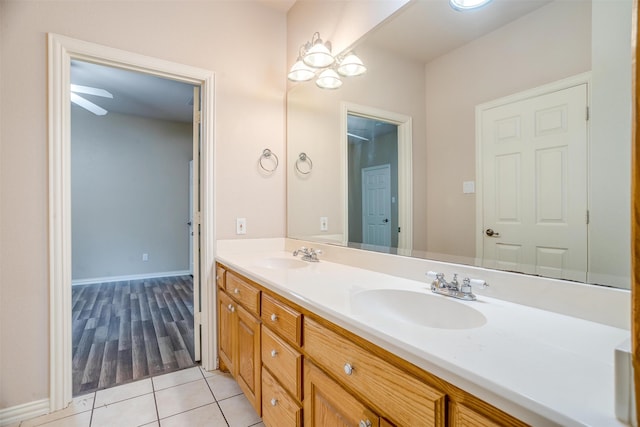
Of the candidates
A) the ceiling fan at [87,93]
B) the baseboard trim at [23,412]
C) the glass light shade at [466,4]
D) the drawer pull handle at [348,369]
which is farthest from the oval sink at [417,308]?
the ceiling fan at [87,93]

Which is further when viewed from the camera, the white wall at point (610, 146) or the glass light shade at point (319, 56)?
the glass light shade at point (319, 56)

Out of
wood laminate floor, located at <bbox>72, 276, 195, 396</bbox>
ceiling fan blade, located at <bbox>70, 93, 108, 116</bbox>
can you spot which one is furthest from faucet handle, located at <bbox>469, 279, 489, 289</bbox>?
ceiling fan blade, located at <bbox>70, 93, 108, 116</bbox>

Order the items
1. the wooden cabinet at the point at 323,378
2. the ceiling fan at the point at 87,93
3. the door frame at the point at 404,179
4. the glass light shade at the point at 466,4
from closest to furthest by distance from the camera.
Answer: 1. the wooden cabinet at the point at 323,378
2. the glass light shade at the point at 466,4
3. the door frame at the point at 404,179
4. the ceiling fan at the point at 87,93

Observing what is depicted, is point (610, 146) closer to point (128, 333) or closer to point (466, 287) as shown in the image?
point (466, 287)

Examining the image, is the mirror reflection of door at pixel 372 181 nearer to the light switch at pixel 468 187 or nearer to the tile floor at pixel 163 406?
the light switch at pixel 468 187

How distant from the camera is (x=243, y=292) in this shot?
153 centimetres

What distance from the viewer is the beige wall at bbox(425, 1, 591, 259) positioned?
86 cm

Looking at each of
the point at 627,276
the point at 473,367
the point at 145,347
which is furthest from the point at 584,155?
the point at 145,347

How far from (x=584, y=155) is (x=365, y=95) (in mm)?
1074

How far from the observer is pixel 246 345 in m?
1.50

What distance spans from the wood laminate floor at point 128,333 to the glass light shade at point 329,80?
2.15 metres

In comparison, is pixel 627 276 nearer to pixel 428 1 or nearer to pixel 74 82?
pixel 428 1

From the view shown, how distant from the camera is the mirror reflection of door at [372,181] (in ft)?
4.72

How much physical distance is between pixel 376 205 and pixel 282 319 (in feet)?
2.49
